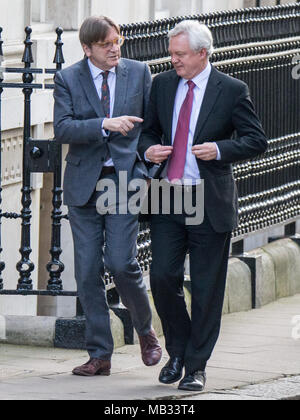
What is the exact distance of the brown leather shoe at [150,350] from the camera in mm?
9734

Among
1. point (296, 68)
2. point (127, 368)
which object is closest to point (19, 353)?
point (127, 368)

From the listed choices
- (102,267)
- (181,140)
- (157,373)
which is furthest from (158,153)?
(157,373)

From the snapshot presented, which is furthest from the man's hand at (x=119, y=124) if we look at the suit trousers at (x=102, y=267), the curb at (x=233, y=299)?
the curb at (x=233, y=299)

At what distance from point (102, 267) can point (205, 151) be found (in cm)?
→ 103

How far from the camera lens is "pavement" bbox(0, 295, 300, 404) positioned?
29.3ft

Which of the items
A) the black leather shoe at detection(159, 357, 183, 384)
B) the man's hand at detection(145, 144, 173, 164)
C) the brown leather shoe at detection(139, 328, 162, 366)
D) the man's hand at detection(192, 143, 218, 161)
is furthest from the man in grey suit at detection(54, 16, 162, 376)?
the man's hand at detection(192, 143, 218, 161)

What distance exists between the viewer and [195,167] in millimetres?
9164

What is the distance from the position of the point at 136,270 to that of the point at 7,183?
270cm

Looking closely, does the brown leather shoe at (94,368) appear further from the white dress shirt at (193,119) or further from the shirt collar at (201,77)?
the shirt collar at (201,77)

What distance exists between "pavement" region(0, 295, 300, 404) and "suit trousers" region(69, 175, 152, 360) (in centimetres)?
28

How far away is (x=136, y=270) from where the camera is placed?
31.4 ft

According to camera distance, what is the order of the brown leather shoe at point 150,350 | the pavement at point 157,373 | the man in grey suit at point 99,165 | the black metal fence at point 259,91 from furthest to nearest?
1. the black metal fence at point 259,91
2. the brown leather shoe at point 150,350
3. the man in grey suit at point 99,165
4. the pavement at point 157,373

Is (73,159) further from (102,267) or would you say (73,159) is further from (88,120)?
(102,267)

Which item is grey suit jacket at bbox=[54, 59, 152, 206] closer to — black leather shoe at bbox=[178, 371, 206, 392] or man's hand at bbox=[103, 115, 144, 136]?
man's hand at bbox=[103, 115, 144, 136]
